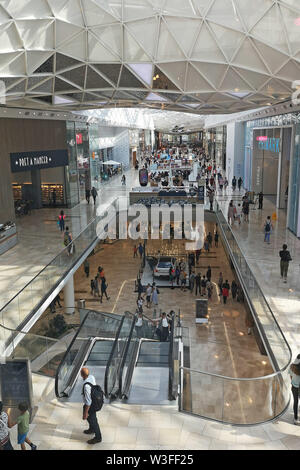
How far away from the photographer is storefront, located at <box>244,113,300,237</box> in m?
24.6

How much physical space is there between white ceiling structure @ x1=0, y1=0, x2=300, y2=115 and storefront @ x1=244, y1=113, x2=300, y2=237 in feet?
18.8

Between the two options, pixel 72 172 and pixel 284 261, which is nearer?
pixel 284 261

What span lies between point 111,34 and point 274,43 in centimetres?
622

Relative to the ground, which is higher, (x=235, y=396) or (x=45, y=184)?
(x=45, y=184)

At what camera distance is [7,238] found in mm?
21625

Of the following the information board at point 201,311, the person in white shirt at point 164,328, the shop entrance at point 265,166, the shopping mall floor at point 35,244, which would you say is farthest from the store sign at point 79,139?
the person in white shirt at point 164,328

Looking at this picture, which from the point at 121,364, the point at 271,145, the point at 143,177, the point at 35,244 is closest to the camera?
the point at 121,364

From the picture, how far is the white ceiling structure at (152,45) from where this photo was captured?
1614 cm

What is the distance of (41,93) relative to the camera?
68.5 ft

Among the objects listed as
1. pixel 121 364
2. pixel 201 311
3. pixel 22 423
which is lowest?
pixel 201 311

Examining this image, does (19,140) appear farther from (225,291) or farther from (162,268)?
(225,291)

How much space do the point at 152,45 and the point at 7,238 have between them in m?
11.1

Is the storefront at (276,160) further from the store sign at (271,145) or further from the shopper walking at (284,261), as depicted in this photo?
the shopper walking at (284,261)

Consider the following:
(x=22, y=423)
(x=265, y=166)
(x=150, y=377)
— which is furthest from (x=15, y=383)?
(x=265, y=166)
